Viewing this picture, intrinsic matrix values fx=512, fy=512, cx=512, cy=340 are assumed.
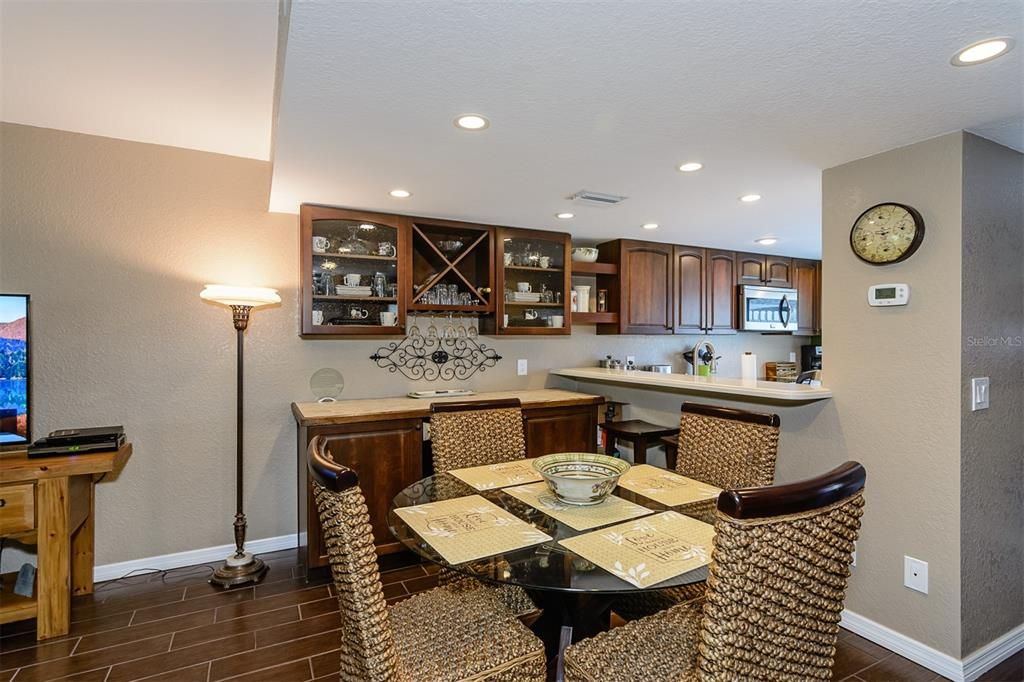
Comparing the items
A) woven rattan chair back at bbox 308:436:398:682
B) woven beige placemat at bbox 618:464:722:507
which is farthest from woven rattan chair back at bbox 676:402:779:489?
woven rattan chair back at bbox 308:436:398:682

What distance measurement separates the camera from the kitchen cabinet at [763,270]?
4.70 m

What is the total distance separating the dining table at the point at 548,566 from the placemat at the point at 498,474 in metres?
0.04

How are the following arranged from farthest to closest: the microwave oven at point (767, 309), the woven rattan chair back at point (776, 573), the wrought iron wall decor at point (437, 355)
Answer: the microwave oven at point (767, 309) < the wrought iron wall decor at point (437, 355) < the woven rattan chair back at point (776, 573)

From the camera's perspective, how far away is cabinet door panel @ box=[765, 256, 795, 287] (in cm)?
486

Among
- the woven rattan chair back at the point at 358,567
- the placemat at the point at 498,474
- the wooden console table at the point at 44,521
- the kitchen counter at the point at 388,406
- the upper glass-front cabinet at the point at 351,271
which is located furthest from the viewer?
the upper glass-front cabinet at the point at 351,271

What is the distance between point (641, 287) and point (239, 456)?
10.2 ft

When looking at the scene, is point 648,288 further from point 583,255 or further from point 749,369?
point 749,369

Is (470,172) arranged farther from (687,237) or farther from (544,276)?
(687,237)

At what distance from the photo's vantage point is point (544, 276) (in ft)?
12.5

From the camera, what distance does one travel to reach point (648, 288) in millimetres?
4211

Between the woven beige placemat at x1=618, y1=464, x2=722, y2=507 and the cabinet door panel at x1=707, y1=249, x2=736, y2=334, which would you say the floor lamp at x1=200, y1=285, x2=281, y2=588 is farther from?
the cabinet door panel at x1=707, y1=249, x2=736, y2=334

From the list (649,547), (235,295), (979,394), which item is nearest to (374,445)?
(235,295)

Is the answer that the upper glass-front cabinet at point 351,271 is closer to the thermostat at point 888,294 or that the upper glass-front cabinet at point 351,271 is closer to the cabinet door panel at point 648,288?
the cabinet door panel at point 648,288

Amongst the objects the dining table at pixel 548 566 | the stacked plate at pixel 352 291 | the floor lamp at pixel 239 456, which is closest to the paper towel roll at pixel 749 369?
the dining table at pixel 548 566
